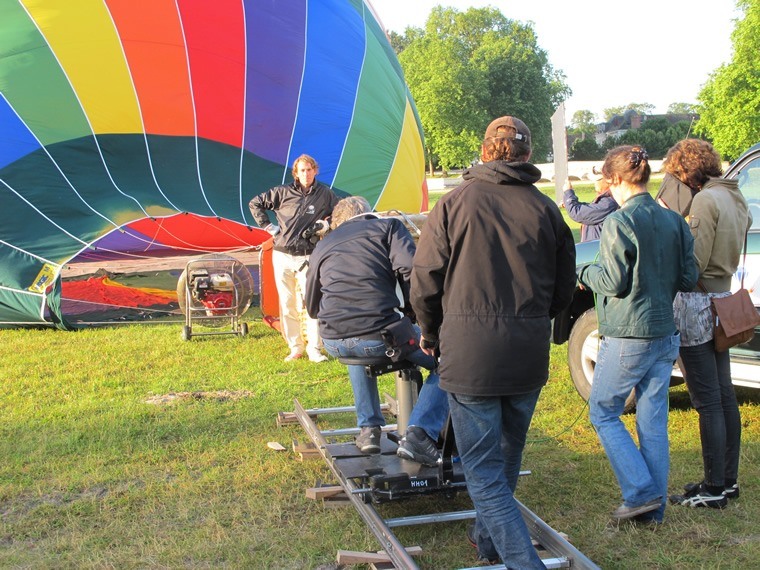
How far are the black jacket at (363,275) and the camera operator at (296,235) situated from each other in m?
3.18

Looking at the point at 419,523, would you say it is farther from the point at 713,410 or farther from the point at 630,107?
the point at 630,107

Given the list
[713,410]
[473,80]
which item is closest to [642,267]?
[713,410]

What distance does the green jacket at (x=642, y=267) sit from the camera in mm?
3750

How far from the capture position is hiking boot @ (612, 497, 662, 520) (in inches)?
154

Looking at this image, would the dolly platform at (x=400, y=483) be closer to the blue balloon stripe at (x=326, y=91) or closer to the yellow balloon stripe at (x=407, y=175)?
the blue balloon stripe at (x=326, y=91)

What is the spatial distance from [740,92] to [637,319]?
97.5 ft

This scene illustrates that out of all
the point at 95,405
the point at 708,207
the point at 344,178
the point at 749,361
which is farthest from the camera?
the point at 344,178

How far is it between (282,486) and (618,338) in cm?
190

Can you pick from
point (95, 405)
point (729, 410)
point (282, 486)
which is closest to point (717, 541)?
point (729, 410)

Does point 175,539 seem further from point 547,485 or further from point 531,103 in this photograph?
point 531,103

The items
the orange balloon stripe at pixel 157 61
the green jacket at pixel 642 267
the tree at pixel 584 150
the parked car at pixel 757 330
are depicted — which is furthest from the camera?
the tree at pixel 584 150

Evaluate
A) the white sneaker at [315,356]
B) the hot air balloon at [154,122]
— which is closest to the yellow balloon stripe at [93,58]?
the hot air balloon at [154,122]

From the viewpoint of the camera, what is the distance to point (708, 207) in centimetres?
414

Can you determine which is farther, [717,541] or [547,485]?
[547,485]
